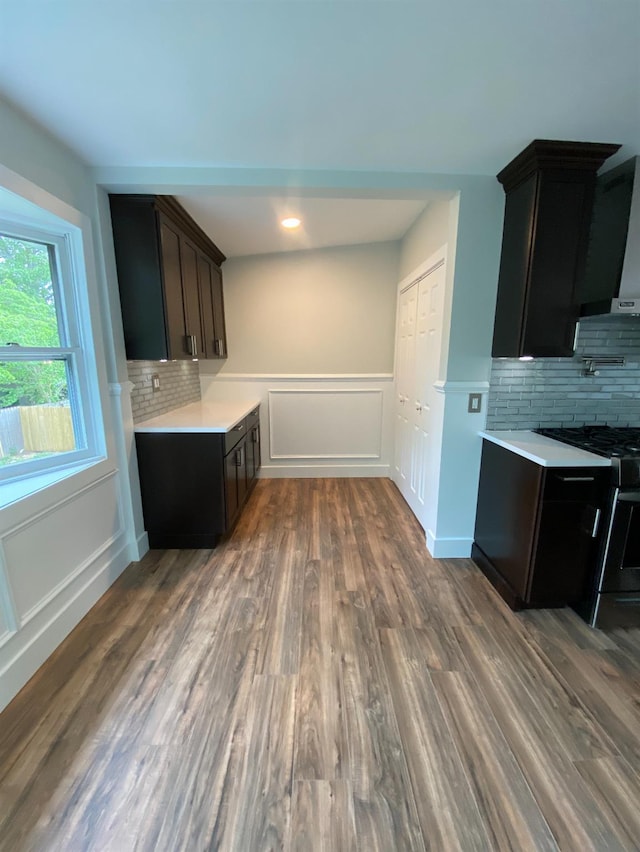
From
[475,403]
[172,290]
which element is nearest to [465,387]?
[475,403]

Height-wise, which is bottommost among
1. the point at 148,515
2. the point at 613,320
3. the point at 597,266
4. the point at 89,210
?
the point at 148,515

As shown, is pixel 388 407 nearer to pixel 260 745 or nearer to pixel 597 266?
pixel 597 266

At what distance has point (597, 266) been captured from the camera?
2059mm

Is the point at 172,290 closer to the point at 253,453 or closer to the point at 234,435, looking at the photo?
the point at 234,435

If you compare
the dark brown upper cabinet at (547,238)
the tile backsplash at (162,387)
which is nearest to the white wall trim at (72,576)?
the tile backsplash at (162,387)

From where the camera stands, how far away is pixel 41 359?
1827 millimetres

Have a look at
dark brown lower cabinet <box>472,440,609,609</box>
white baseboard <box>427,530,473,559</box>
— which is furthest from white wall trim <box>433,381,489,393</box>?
white baseboard <box>427,530,473,559</box>

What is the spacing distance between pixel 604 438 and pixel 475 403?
0.71 meters

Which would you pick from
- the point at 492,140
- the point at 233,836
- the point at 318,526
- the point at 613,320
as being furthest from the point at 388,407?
the point at 233,836

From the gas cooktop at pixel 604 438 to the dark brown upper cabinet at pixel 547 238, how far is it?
49cm

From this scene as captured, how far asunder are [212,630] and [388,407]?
9.20ft

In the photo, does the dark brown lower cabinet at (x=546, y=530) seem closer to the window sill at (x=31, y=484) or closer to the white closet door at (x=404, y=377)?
the white closet door at (x=404, y=377)

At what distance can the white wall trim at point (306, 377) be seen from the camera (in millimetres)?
3914

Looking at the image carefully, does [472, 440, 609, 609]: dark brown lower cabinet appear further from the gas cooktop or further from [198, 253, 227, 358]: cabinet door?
[198, 253, 227, 358]: cabinet door
